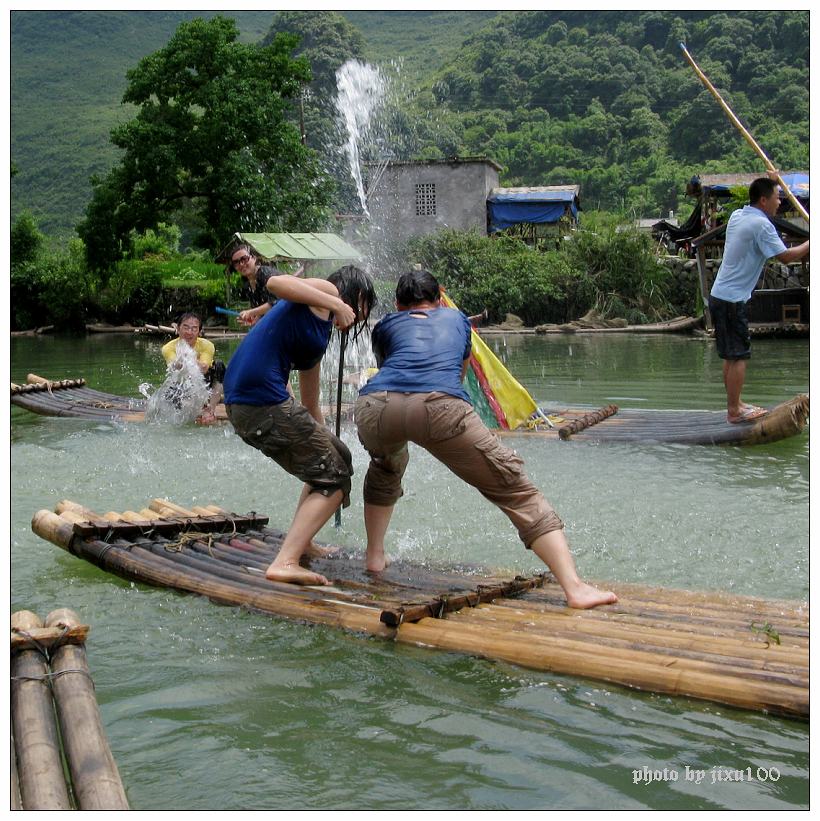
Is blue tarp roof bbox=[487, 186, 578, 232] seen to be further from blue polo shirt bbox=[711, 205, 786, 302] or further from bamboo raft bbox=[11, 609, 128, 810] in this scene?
bamboo raft bbox=[11, 609, 128, 810]

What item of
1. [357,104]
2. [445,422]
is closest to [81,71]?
[357,104]

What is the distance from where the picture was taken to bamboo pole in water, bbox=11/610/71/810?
9.50 feet

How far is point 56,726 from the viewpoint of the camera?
3430 millimetres

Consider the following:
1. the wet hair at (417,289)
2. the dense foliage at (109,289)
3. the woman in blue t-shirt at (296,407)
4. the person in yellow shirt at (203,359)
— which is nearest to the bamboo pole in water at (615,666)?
the woman in blue t-shirt at (296,407)

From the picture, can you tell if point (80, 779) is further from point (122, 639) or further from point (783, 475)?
point (783, 475)

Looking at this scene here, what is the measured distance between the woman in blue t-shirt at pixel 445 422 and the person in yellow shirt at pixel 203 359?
6.38m

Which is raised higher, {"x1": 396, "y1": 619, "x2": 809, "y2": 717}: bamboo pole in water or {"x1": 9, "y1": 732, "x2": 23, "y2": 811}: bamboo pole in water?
{"x1": 396, "y1": 619, "x2": 809, "y2": 717}: bamboo pole in water

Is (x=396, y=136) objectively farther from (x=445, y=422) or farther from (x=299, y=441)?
(x=445, y=422)

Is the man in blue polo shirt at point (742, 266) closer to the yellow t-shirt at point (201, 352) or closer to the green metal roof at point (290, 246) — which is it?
the yellow t-shirt at point (201, 352)

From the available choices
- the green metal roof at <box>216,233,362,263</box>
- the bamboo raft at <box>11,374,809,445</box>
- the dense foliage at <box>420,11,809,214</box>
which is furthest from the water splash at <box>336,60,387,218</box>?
the bamboo raft at <box>11,374,809,445</box>

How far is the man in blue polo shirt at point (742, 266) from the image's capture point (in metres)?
8.28

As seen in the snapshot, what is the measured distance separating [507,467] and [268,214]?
1078 inches

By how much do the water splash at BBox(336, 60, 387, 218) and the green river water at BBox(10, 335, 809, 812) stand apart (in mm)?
33298

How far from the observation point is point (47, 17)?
97.4 meters
